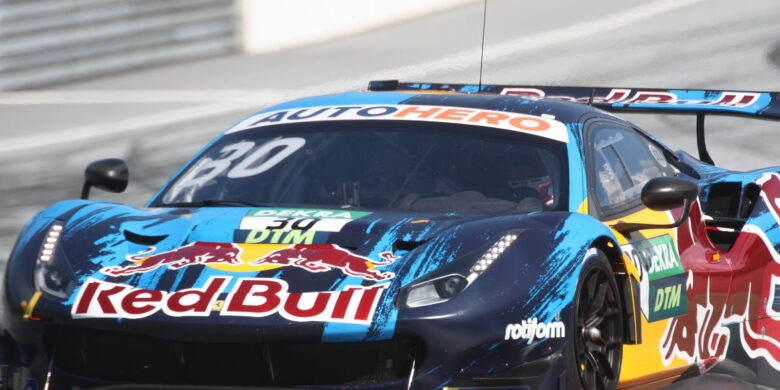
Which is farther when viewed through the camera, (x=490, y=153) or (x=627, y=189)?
(x=627, y=189)

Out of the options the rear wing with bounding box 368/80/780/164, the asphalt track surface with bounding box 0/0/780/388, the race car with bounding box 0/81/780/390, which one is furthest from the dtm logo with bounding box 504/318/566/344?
the asphalt track surface with bounding box 0/0/780/388

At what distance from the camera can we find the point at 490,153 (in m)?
4.91

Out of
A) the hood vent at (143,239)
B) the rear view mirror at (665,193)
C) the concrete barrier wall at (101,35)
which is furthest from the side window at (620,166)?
the concrete barrier wall at (101,35)

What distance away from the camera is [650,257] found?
4.99 m

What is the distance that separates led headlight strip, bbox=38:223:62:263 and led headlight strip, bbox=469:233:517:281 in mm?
1300

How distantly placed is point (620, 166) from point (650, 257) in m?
0.49

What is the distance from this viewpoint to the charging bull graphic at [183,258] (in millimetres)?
4062

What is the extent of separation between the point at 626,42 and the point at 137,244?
1097cm

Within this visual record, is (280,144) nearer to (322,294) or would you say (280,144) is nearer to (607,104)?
(322,294)

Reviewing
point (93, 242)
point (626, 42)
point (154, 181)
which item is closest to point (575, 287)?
point (93, 242)

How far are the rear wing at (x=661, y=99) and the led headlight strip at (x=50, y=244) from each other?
2364 mm

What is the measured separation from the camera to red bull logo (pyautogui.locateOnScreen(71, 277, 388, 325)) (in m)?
3.79

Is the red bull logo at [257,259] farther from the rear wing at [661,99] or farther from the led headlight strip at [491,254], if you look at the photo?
the rear wing at [661,99]

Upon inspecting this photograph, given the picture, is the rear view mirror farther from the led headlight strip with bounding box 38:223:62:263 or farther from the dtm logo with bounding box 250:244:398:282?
the led headlight strip with bounding box 38:223:62:263
